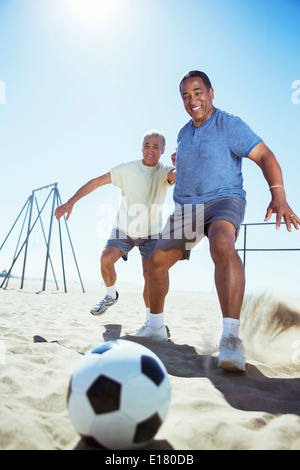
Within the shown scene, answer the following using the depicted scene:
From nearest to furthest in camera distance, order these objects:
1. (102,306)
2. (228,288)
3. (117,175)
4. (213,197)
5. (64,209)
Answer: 1. (228,288)
2. (213,197)
3. (64,209)
4. (102,306)
5. (117,175)

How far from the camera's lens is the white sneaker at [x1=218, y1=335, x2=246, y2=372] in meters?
1.87

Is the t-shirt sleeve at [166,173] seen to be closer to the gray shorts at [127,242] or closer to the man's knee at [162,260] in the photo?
the gray shorts at [127,242]

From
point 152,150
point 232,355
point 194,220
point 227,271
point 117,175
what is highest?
point 152,150

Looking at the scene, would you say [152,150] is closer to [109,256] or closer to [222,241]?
[109,256]

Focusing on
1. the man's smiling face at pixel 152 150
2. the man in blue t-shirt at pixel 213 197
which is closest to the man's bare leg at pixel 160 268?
the man in blue t-shirt at pixel 213 197

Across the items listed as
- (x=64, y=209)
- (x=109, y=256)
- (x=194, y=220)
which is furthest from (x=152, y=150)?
(x=194, y=220)

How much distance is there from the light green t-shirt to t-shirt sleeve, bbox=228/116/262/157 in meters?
1.34

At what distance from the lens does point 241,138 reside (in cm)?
239

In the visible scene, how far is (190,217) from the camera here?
249 centimetres

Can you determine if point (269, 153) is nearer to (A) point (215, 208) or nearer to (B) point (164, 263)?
(A) point (215, 208)

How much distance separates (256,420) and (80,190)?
3.00 metres

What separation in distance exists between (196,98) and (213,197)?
2.71 ft

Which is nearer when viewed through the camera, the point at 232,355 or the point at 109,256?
the point at 232,355
